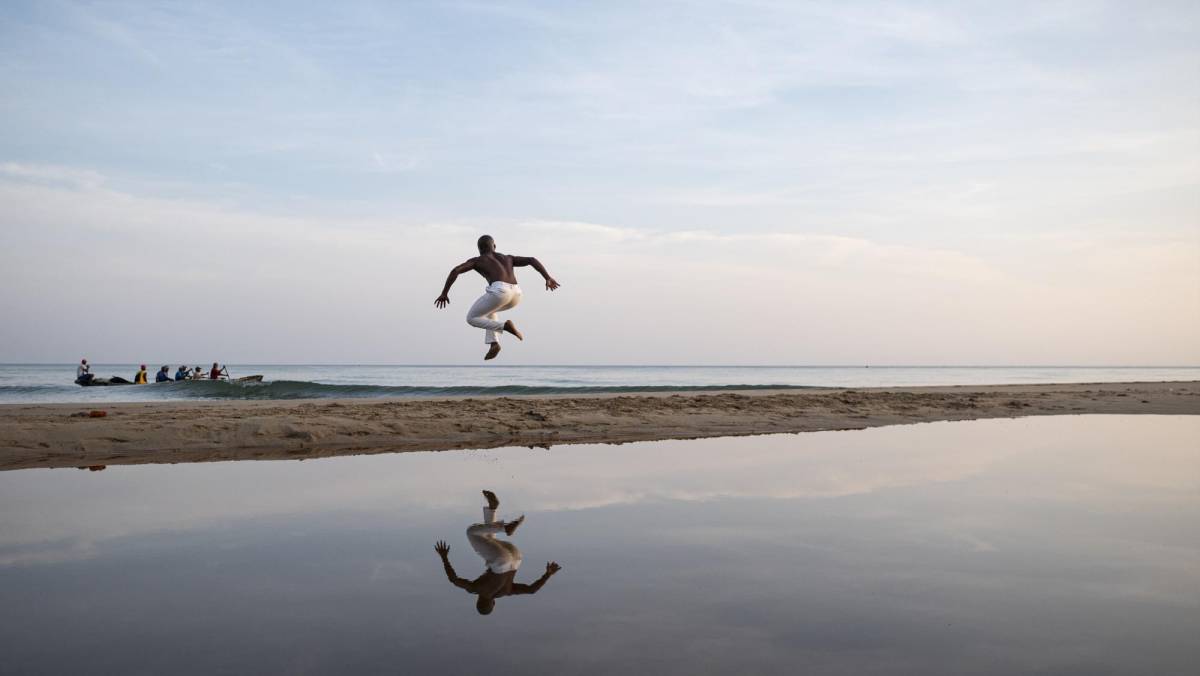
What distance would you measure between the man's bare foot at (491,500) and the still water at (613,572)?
93 mm

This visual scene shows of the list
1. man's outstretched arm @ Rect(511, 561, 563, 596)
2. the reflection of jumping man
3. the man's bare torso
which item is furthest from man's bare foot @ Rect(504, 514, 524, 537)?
the man's bare torso

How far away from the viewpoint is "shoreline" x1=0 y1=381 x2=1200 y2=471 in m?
10.6

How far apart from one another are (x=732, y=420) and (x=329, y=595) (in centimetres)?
1079

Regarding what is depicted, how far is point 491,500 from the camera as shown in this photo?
6.75m

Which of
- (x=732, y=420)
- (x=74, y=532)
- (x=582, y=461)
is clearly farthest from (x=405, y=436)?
(x=74, y=532)

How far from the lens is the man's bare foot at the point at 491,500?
6.46 meters

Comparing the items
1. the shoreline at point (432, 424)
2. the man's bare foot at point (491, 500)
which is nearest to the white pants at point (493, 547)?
the man's bare foot at point (491, 500)

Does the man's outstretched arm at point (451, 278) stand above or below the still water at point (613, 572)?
above

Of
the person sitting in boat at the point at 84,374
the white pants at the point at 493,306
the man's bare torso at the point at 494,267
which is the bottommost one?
the person sitting in boat at the point at 84,374

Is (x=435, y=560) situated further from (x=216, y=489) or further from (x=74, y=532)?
(x=216, y=489)

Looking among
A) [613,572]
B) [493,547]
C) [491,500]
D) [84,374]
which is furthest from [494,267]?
[84,374]

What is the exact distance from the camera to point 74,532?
5605 mm

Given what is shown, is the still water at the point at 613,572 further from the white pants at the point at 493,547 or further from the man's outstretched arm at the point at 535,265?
the man's outstretched arm at the point at 535,265

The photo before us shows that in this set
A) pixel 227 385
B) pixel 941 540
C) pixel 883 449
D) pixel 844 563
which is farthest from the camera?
pixel 227 385
